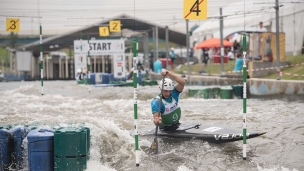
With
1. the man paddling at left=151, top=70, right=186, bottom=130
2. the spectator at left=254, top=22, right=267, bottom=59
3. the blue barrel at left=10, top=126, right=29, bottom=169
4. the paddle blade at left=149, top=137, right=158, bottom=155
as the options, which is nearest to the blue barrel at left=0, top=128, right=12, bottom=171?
the blue barrel at left=10, top=126, right=29, bottom=169

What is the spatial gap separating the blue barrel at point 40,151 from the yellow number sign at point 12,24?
11.4 meters

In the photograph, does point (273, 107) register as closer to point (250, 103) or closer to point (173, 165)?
point (250, 103)

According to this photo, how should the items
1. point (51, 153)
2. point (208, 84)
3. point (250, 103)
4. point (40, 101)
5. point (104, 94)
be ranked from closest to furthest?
point (51, 153), point (250, 103), point (40, 101), point (104, 94), point (208, 84)

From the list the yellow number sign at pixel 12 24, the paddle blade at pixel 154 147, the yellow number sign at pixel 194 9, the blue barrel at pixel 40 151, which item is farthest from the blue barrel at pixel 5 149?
the yellow number sign at pixel 12 24

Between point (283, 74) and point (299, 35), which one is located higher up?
point (299, 35)

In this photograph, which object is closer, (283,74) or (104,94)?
(283,74)

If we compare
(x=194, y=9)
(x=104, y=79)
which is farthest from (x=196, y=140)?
(x=104, y=79)

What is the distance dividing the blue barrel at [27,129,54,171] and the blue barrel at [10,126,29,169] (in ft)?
1.95

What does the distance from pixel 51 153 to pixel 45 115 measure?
24.9ft

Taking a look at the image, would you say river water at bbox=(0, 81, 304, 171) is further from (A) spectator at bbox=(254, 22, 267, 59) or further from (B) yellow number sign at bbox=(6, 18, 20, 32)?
(A) spectator at bbox=(254, 22, 267, 59)

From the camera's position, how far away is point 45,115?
15.0 metres

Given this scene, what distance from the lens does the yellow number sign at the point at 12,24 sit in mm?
18188

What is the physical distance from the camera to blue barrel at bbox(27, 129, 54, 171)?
7512 millimetres

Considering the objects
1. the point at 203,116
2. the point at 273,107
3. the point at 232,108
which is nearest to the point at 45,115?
the point at 203,116
